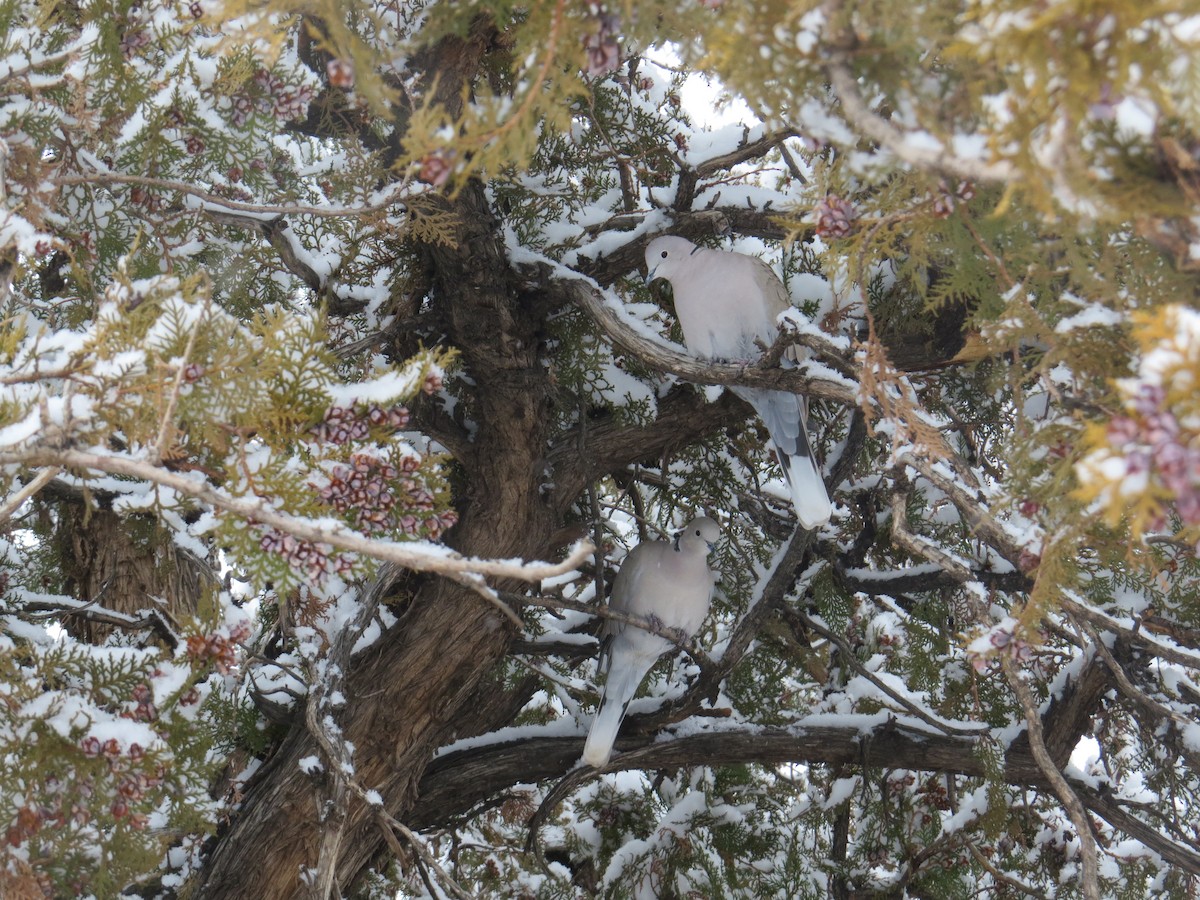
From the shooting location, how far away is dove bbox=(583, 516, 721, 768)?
3115mm

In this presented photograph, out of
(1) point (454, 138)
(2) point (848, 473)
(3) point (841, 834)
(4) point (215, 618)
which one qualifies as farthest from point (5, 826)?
(3) point (841, 834)

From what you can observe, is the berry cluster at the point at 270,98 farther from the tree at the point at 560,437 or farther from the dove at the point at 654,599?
the dove at the point at 654,599

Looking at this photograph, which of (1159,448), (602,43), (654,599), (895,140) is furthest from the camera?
(654,599)

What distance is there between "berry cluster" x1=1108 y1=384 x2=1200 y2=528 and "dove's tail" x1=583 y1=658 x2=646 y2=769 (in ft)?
7.25

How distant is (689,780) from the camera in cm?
388

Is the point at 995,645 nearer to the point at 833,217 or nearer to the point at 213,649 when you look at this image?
the point at 833,217

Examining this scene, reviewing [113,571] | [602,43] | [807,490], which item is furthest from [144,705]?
[807,490]

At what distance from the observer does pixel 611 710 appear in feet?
9.84

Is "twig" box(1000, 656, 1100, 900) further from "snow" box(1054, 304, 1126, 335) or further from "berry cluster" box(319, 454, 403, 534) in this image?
"berry cluster" box(319, 454, 403, 534)

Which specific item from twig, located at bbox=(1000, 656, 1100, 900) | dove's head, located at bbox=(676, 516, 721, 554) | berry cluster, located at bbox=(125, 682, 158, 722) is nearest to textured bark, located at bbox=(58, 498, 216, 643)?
berry cluster, located at bbox=(125, 682, 158, 722)

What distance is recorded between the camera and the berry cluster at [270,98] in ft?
7.63

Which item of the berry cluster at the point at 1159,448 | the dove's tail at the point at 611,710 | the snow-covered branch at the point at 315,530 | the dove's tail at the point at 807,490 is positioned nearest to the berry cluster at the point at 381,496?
the snow-covered branch at the point at 315,530

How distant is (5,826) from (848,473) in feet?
7.85

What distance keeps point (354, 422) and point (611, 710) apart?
1734mm
